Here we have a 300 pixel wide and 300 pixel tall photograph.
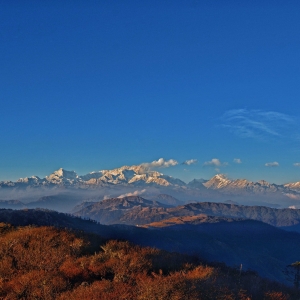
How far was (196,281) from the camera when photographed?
2106 centimetres

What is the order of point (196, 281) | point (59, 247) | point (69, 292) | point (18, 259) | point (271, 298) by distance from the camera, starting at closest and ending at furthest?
point (69, 292)
point (196, 281)
point (271, 298)
point (18, 259)
point (59, 247)

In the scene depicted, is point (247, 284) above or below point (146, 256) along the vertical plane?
below

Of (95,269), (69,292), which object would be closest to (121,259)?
(95,269)

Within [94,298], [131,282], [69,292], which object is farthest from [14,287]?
[131,282]

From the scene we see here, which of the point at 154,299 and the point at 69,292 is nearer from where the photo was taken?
the point at 154,299

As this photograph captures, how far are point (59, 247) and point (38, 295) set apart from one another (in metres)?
8.72

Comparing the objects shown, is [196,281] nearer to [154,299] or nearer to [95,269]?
[154,299]

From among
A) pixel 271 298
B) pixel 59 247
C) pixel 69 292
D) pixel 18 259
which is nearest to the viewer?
pixel 69 292

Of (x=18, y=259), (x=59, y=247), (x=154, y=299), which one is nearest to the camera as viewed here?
(x=154, y=299)

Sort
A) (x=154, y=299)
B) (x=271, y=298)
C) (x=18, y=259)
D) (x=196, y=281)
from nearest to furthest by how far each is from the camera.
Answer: (x=154, y=299) < (x=196, y=281) < (x=271, y=298) < (x=18, y=259)

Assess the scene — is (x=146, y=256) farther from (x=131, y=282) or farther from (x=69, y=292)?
(x=69, y=292)

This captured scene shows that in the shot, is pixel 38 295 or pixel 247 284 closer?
pixel 38 295

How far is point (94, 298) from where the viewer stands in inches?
719

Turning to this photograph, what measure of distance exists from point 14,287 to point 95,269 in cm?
587
